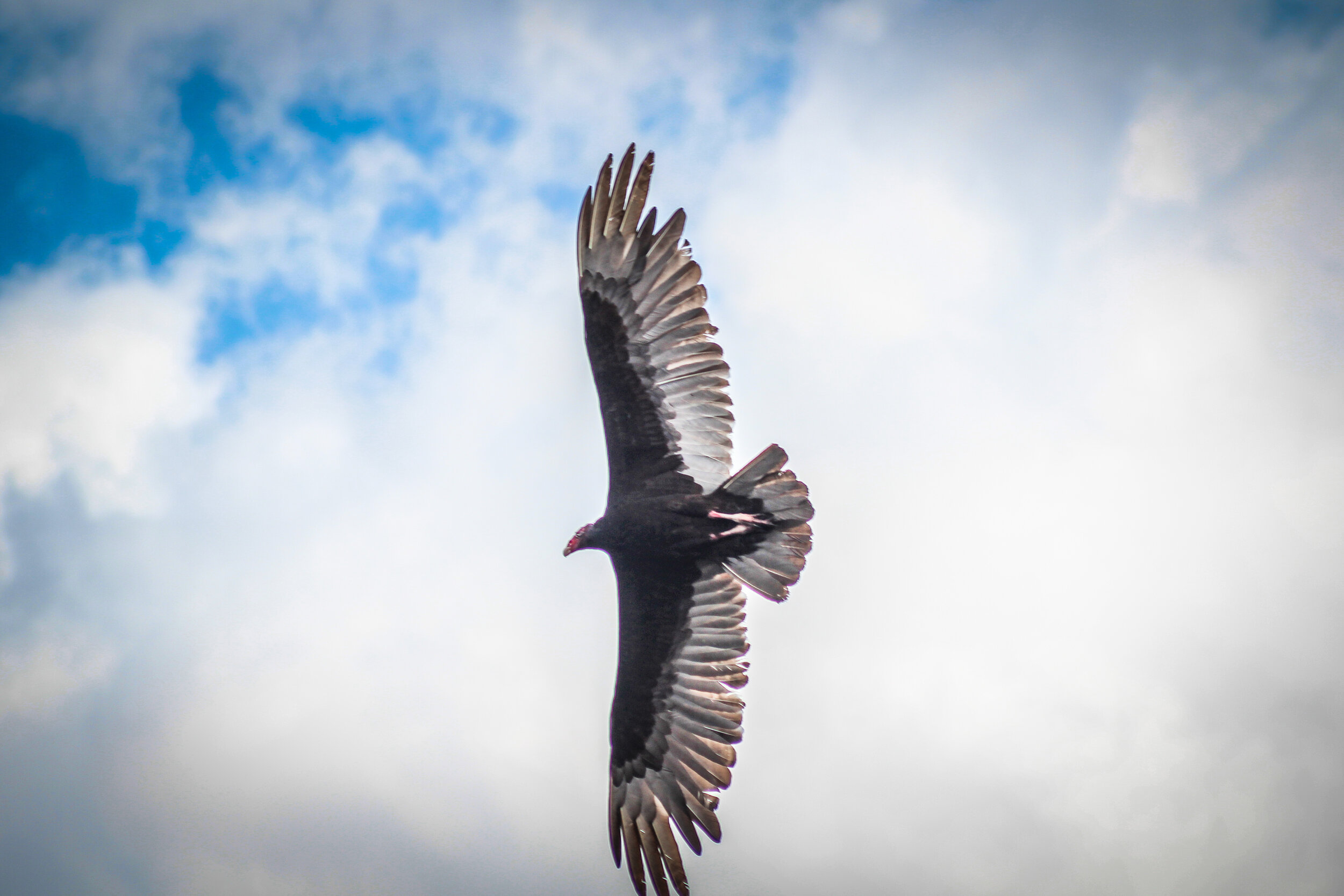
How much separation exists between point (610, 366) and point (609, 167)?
5.84 ft

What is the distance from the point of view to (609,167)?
6875 millimetres

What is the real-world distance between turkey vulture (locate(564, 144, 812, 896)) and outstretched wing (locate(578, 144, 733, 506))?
12 millimetres

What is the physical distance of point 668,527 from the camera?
750cm

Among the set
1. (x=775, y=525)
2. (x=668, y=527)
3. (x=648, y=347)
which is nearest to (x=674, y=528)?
(x=668, y=527)

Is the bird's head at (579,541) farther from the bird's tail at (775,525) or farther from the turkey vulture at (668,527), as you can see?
the bird's tail at (775,525)

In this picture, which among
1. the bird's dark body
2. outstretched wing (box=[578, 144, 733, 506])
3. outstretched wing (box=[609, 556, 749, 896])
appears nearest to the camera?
outstretched wing (box=[578, 144, 733, 506])

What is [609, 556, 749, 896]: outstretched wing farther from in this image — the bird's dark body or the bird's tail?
the bird's tail

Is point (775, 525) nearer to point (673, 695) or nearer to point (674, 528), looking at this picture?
point (674, 528)

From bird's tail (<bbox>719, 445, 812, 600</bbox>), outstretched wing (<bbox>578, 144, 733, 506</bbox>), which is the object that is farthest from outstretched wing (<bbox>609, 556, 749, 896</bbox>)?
outstretched wing (<bbox>578, 144, 733, 506</bbox>)

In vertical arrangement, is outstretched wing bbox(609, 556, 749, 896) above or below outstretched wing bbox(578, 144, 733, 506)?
below

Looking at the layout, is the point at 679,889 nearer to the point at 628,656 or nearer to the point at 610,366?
the point at 628,656

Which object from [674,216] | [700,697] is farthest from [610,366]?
[700,697]

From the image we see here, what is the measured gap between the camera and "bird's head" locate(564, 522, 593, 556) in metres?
7.81

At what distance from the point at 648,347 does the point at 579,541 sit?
6.86 ft
